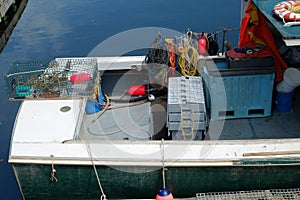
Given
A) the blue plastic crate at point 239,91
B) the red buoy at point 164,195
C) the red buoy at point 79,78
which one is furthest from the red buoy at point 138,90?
the red buoy at point 164,195

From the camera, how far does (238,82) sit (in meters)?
5.07

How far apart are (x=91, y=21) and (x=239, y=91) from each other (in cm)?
915

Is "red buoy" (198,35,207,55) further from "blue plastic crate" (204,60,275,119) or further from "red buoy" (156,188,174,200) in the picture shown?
"red buoy" (156,188,174,200)

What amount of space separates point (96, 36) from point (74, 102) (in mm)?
7576

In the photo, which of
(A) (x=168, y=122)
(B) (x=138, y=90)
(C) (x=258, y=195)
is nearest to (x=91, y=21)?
(B) (x=138, y=90)

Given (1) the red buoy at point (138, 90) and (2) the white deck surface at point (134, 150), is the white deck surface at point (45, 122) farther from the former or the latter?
(1) the red buoy at point (138, 90)

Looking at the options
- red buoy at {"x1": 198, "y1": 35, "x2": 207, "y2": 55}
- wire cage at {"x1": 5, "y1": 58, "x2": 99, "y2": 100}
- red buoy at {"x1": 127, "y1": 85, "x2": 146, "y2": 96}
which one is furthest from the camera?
red buoy at {"x1": 198, "y1": 35, "x2": 207, "y2": 55}

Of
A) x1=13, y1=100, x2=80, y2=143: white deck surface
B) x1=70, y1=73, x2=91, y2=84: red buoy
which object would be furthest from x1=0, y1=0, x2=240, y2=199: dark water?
x1=13, y1=100, x2=80, y2=143: white deck surface

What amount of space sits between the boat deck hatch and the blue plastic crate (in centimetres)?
118

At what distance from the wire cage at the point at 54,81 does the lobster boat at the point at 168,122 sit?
1cm

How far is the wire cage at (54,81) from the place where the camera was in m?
5.12

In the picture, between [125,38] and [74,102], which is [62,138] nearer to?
[74,102]

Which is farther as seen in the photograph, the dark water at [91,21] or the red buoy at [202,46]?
the dark water at [91,21]

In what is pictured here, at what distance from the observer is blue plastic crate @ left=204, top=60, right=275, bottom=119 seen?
504 centimetres
